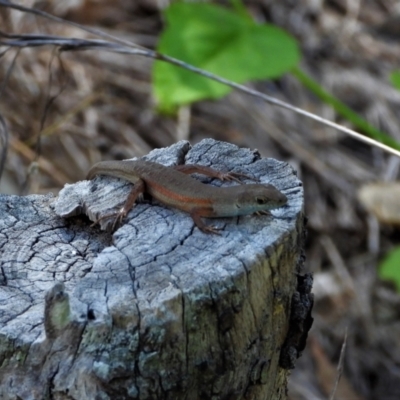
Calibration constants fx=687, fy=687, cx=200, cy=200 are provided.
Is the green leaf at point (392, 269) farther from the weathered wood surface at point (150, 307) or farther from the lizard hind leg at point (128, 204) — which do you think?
the lizard hind leg at point (128, 204)

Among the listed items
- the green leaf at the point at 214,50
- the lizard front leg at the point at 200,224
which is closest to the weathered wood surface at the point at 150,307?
the lizard front leg at the point at 200,224

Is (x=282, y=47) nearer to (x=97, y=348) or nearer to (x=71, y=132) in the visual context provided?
(x=71, y=132)

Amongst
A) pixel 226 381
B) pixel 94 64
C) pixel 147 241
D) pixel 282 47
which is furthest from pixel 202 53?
pixel 226 381

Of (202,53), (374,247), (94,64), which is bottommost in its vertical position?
(374,247)

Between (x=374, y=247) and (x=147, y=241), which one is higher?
(x=147, y=241)

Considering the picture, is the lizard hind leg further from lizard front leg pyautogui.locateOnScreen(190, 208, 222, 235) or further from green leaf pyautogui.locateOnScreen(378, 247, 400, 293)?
green leaf pyautogui.locateOnScreen(378, 247, 400, 293)

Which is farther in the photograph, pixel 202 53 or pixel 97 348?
pixel 202 53

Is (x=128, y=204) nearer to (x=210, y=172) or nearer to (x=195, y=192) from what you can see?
(x=195, y=192)
